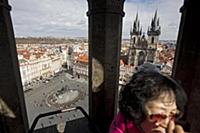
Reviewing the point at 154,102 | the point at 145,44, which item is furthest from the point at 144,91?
the point at 145,44

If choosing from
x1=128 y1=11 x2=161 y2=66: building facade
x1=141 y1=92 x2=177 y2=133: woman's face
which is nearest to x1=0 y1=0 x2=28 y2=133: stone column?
x1=141 y1=92 x2=177 y2=133: woman's face

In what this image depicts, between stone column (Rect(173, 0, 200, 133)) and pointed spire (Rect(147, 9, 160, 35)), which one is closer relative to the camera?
stone column (Rect(173, 0, 200, 133))

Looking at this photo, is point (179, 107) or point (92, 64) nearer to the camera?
point (179, 107)

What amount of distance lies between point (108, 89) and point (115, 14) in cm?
137

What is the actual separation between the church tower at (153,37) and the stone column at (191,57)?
60.5 ft

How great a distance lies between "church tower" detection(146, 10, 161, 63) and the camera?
1966 centimetres

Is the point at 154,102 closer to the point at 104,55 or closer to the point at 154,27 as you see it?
the point at 104,55

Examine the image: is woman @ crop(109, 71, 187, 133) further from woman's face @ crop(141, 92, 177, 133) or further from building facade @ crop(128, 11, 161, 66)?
building facade @ crop(128, 11, 161, 66)

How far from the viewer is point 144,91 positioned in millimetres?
646

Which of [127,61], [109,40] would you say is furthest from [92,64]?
[127,61]

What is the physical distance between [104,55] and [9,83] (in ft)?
5.10

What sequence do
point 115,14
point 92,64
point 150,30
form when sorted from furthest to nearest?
point 150,30 → point 92,64 → point 115,14

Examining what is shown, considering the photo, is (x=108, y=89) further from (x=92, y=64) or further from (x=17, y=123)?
(x=17, y=123)

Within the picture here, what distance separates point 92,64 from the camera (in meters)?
2.74
